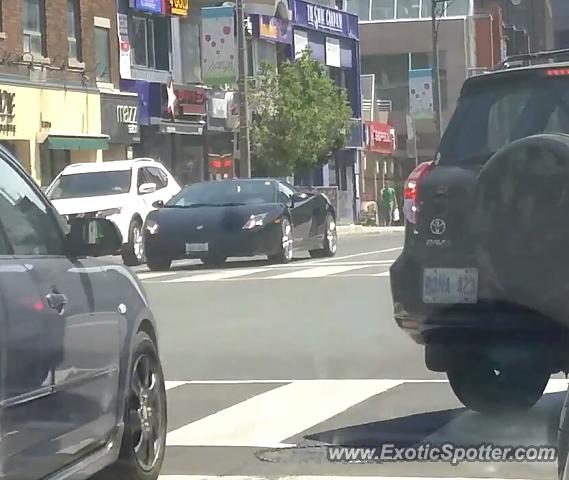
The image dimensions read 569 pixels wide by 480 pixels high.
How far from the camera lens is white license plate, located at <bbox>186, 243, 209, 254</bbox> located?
67.5 feet

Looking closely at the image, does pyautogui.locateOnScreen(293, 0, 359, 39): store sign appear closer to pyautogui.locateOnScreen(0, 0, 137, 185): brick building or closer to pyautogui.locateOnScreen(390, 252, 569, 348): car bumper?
pyautogui.locateOnScreen(0, 0, 137, 185): brick building

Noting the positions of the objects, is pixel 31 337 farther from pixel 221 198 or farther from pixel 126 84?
pixel 126 84

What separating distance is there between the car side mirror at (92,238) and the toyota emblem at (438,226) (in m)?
2.05

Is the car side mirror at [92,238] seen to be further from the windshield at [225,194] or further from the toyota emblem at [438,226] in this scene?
the windshield at [225,194]

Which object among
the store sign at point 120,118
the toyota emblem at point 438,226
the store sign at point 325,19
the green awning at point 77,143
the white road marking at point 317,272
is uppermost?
the store sign at point 325,19

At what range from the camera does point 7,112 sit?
31.1 m

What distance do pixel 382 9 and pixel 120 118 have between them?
4390cm

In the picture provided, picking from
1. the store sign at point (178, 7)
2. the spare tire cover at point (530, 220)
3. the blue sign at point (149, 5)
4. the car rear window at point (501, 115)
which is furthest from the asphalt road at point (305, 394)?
the store sign at point (178, 7)

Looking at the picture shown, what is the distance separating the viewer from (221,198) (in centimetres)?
2117

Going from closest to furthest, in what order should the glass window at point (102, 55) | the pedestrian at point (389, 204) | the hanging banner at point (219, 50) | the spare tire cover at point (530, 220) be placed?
the spare tire cover at point (530, 220)
the glass window at point (102, 55)
the hanging banner at point (219, 50)
the pedestrian at point (389, 204)

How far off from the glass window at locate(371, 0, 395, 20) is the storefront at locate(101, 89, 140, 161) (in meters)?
42.0

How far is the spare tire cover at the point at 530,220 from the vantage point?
268 inches

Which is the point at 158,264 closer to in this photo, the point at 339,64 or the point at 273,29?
the point at 273,29

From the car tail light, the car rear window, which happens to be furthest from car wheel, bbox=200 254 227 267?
the car rear window
